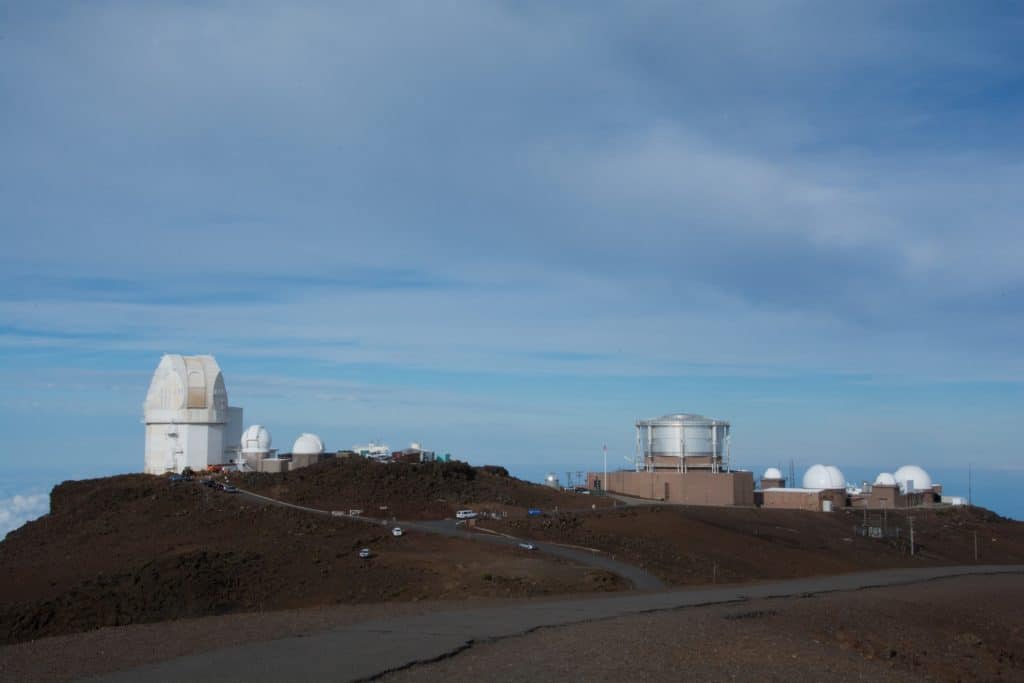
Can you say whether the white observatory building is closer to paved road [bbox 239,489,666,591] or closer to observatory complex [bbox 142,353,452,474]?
observatory complex [bbox 142,353,452,474]

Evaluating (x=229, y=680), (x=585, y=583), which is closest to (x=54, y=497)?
(x=585, y=583)

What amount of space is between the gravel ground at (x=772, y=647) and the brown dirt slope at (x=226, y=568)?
7.26 metres

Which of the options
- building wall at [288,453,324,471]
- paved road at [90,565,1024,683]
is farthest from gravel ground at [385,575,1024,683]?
building wall at [288,453,324,471]

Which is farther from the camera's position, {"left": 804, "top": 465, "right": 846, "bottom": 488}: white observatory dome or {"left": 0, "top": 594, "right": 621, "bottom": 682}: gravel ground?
{"left": 804, "top": 465, "right": 846, "bottom": 488}: white observatory dome

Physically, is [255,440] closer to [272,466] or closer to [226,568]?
[272,466]

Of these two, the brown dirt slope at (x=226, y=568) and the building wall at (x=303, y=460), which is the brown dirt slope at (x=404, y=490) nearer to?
the building wall at (x=303, y=460)

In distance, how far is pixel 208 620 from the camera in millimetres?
20078

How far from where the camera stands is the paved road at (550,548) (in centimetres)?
2956

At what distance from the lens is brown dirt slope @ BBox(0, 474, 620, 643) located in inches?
1085

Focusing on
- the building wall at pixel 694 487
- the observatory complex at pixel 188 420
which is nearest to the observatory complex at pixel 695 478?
the building wall at pixel 694 487

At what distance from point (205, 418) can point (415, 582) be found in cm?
2926

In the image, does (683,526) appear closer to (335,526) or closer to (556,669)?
(335,526)

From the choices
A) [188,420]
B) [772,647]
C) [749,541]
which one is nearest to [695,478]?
[749,541]

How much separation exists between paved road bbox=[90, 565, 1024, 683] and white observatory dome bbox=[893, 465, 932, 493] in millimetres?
50151
